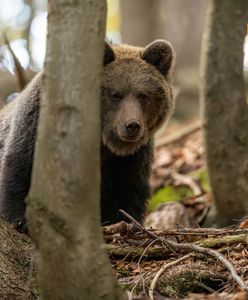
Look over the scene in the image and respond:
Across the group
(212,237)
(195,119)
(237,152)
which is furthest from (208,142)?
(195,119)

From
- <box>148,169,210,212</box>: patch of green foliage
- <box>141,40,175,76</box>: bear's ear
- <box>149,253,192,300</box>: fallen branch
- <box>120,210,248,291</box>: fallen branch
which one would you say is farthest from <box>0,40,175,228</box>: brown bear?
<box>148,169,210,212</box>: patch of green foliage

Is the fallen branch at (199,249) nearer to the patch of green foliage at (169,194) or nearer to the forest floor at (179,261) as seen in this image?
the forest floor at (179,261)

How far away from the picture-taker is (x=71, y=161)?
3082mm

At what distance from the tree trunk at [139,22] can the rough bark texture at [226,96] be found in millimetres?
8434

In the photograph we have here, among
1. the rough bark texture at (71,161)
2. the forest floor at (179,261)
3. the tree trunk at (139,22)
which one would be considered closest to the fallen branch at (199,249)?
the forest floor at (179,261)

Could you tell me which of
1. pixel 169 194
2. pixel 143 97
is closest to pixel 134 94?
pixel 143 97

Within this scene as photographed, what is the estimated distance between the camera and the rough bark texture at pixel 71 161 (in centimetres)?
310

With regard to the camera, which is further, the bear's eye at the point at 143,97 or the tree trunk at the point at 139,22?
the tree trunk at the point at 139,22

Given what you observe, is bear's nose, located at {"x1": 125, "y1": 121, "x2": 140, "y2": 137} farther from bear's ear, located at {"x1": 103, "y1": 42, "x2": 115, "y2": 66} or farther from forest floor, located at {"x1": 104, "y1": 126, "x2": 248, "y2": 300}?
forest floor, located at {"x1": 104, "y1": 126, "x2": 248, "y2": 300}

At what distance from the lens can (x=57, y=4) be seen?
3.25 m

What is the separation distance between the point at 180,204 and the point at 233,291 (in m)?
5.12

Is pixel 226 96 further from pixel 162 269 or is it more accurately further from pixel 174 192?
pixel 162 269

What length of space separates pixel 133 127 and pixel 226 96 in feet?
5.67

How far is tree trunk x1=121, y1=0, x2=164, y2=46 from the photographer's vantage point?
16.1 m
